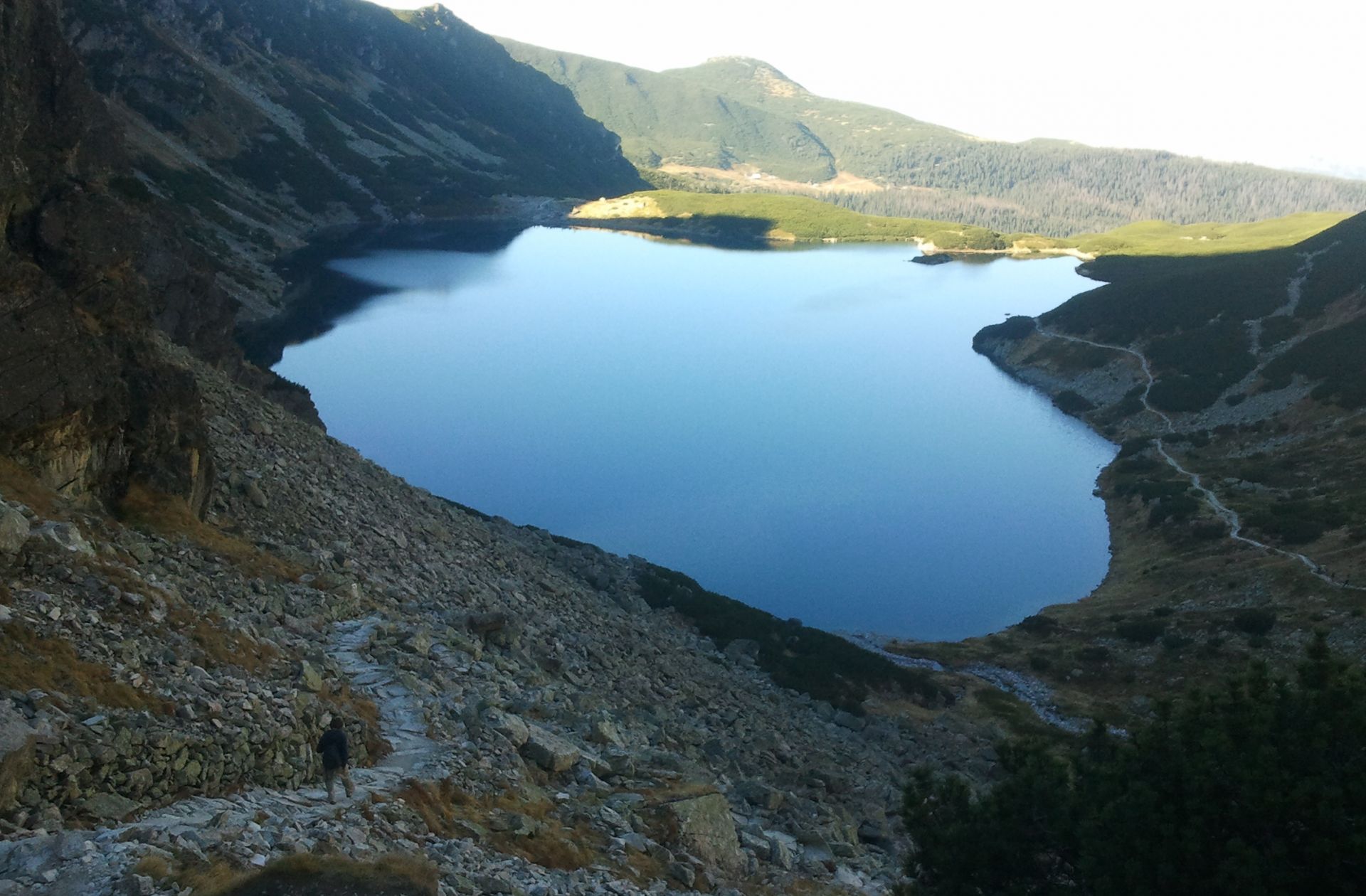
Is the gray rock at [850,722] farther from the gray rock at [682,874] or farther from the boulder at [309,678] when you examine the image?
the boulder at [309,678]

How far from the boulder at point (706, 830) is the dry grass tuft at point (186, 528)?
936 centimetres

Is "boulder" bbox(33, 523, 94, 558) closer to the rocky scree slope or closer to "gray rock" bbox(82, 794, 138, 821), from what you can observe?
the rocky scree slope

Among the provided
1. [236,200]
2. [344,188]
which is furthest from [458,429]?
[344,188]

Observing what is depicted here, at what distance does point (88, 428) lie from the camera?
1912cm

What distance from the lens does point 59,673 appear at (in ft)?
39.9

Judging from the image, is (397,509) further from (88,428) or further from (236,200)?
(236,200)

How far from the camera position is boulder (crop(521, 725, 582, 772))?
59.0 ft

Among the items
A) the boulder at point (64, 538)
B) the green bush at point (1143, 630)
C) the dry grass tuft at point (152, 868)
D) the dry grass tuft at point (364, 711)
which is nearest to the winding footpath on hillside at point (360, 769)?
the dry grass tuft at point (364, 711)

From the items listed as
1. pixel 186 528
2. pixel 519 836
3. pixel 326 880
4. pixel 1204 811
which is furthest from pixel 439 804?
pixel 1204 811

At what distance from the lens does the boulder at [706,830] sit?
17.1 metres

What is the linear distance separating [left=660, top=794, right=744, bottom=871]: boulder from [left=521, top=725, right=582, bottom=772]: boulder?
1912mm

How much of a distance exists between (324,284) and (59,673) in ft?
395

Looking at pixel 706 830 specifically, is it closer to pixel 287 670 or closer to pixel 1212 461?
pixel 287 670

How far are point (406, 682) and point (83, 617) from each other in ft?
19.4
